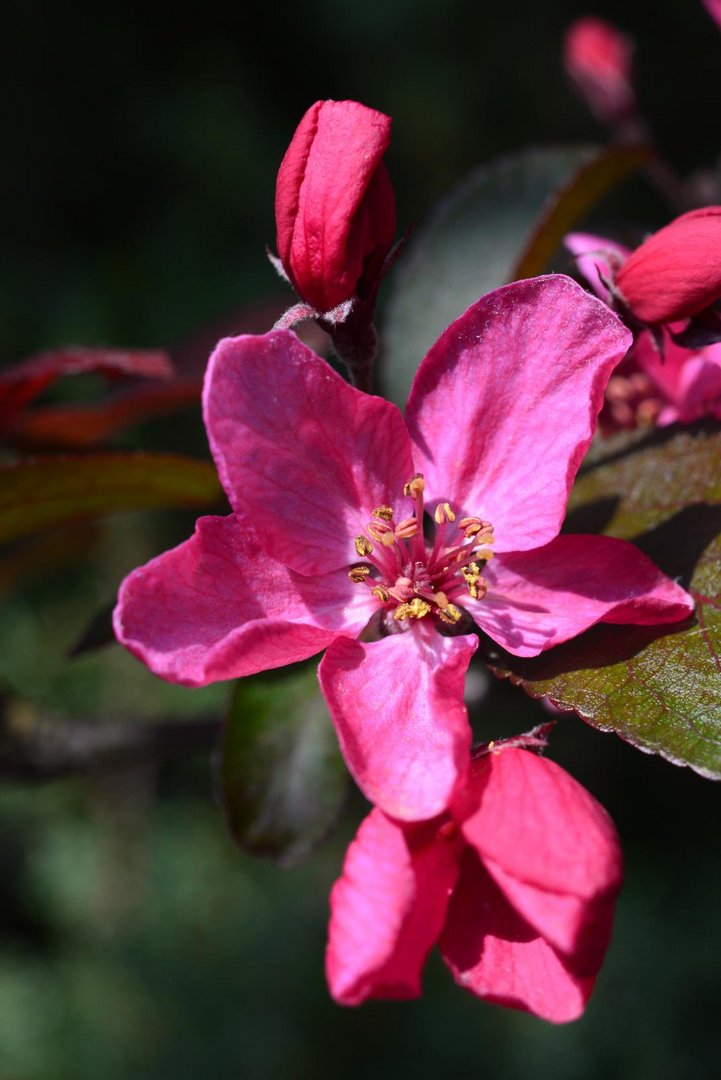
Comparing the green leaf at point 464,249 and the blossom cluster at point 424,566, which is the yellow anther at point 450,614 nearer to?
the blossom cluster at point 424,566

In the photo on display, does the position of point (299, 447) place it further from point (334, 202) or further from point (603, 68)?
point (603, 68)

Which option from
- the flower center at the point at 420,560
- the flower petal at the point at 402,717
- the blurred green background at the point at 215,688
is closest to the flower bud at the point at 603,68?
the blurred green background at the point at 215,688

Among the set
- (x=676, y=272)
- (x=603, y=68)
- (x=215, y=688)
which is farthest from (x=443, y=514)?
(x=215, y=688)

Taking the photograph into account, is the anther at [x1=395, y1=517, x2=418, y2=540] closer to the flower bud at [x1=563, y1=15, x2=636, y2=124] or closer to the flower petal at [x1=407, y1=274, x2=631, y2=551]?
the flower petal at [x1=407, y1=274, x2=631, y2=551]

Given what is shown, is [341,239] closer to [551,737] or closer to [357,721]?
[357,721]

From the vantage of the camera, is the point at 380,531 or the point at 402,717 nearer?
the point at 402,717

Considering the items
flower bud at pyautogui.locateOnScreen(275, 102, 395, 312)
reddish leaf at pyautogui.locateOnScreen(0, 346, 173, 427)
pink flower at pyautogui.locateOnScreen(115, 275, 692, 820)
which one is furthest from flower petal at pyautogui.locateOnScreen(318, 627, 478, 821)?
reddish leaf at pyautogui.locateOnScreen(0, 346, 173, 427)
